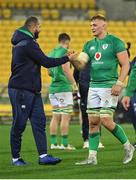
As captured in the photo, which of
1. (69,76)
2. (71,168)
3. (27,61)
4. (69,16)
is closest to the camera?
(71,168)

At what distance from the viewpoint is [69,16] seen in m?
32.4

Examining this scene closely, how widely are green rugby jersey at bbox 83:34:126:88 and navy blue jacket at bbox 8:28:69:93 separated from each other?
1.38 feet

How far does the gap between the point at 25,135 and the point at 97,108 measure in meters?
7.04

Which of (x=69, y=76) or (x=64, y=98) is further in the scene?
(x=64, y=98)

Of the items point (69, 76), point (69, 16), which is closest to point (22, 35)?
point (69, 76)

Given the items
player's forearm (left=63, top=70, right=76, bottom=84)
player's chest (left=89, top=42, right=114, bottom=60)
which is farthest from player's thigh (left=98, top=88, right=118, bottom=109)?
player's forearm (left=63, top=70, right=76, bottom=84)

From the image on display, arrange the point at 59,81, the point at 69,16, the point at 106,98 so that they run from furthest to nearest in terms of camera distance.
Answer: the point at 69,16, the point at 59,81, the point at 106,98

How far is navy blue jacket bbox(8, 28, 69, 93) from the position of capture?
9562 millimetres

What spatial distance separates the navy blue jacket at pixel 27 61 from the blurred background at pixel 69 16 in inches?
761

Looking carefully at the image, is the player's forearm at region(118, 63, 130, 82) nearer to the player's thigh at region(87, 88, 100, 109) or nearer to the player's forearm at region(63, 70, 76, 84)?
the player's thigh at region(87, 88, 100, 109)

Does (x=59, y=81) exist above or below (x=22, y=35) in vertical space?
below

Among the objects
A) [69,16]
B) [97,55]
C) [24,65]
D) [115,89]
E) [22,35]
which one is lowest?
[115,89]

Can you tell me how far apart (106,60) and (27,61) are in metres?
1.07

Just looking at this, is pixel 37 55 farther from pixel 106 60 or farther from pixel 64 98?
pixel 64 98
